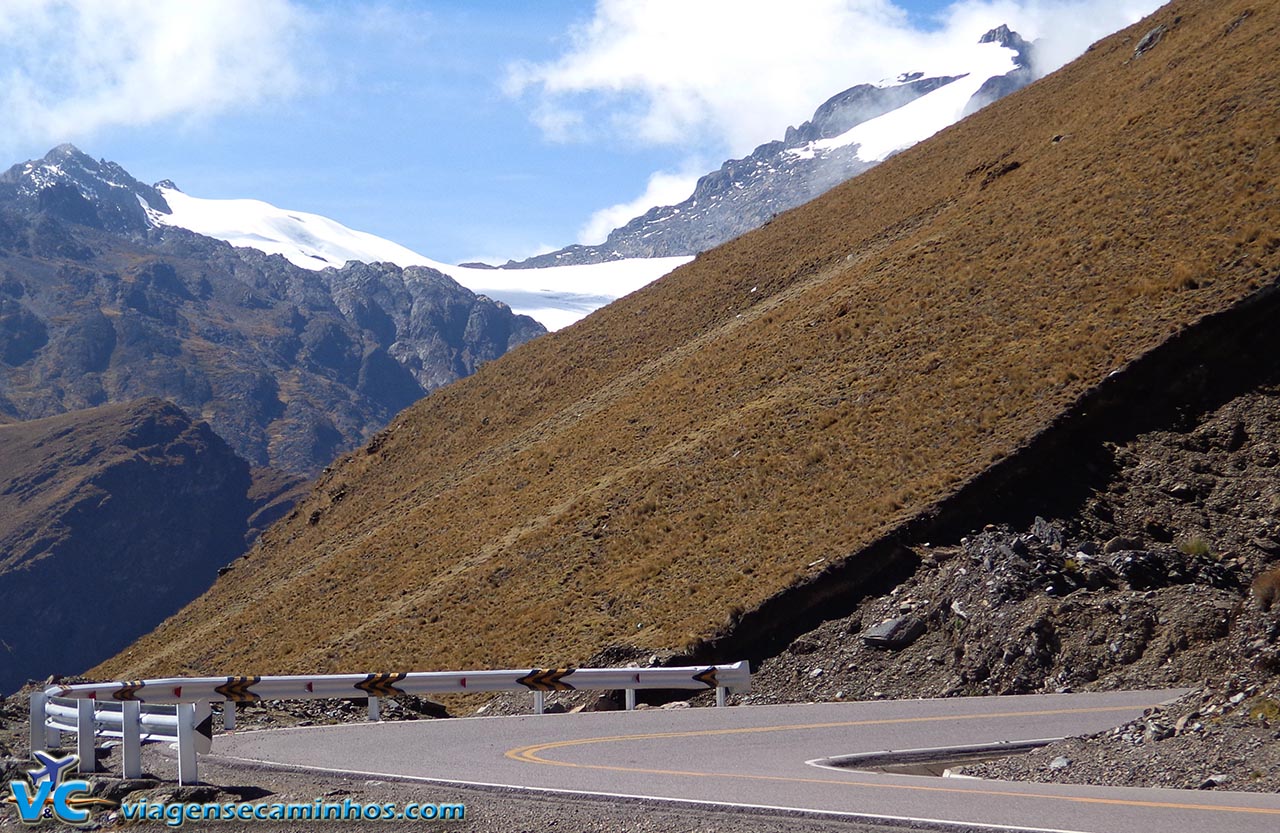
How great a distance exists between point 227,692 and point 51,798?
562cm

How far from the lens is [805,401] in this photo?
3828cm

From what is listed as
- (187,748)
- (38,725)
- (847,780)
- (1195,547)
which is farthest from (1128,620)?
(38,725)

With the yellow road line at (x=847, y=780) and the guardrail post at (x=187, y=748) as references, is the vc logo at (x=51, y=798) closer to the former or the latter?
the guardrail post at (x=187, y=748)

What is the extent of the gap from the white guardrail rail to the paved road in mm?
669

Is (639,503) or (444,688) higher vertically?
(639,503)

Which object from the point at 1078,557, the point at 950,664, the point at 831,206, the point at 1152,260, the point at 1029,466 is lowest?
the point at 950,664

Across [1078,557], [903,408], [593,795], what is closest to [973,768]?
[593,795]

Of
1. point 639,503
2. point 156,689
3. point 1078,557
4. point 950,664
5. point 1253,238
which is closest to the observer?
point 156,689

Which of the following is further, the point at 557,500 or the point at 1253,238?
the point at 557,500

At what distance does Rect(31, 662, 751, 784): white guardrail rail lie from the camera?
13.6 m

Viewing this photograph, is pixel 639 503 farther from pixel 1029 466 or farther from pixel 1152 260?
pixel 1152 260

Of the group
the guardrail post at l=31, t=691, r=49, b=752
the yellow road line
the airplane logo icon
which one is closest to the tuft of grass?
the yellow road line

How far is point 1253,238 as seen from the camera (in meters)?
33.6

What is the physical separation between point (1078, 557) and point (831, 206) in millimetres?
45437
